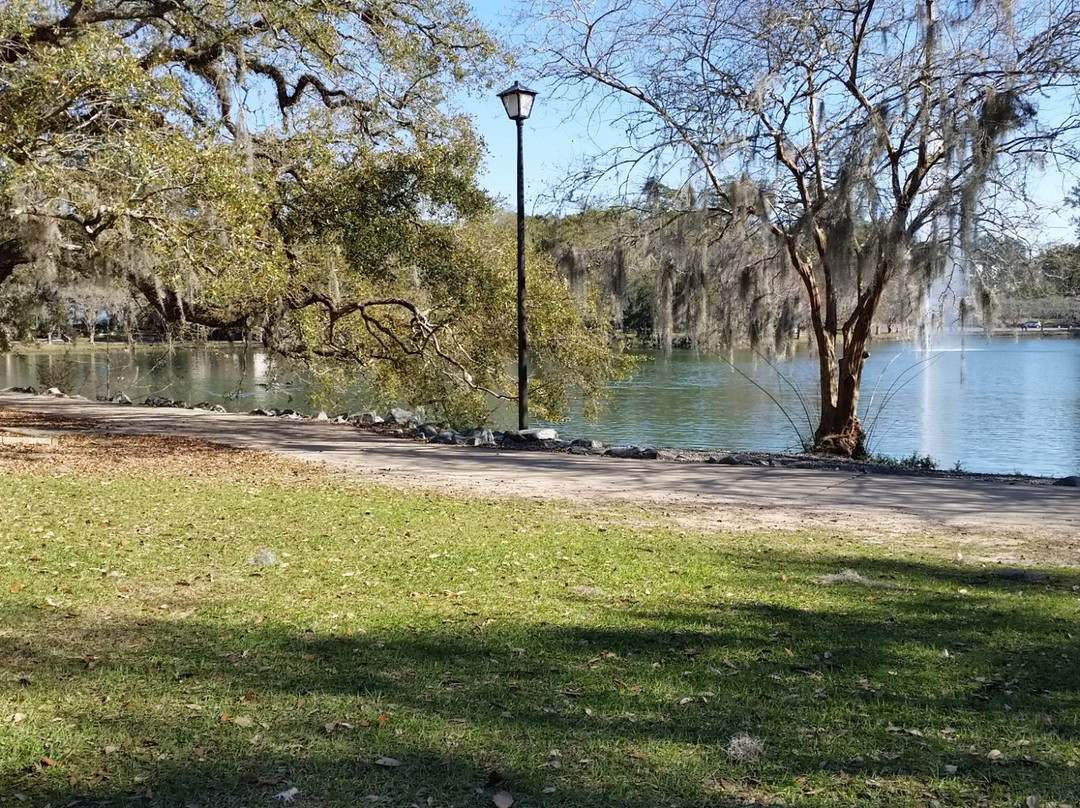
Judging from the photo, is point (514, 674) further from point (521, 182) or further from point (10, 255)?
point (10, 255)

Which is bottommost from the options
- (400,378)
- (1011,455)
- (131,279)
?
(1011,455)

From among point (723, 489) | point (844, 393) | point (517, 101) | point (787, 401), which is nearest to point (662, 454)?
point (723, 489)

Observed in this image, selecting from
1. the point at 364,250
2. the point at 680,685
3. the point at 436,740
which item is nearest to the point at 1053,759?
the point at 680,685

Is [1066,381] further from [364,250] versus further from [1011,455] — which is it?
[364,250]

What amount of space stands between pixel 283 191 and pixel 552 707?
10.2 m

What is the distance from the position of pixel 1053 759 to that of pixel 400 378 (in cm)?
1385

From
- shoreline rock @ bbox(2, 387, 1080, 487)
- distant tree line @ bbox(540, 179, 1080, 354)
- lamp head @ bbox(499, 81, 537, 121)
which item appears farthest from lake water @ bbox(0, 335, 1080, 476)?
lamp head @ bbox(499, 81, 537, 121)

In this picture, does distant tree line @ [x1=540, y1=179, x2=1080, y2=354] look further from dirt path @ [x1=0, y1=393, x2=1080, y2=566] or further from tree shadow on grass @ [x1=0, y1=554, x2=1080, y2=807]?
tree shadow on grass @ [x1=0, y1=554, x2=1080, y2=807]

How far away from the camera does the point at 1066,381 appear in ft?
103

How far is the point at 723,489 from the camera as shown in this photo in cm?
934

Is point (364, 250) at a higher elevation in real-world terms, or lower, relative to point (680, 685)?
higher

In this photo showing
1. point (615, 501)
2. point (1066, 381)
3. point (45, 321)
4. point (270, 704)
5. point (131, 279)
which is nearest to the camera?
point (270, 704)

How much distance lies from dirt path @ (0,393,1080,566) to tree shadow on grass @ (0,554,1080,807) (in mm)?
2745

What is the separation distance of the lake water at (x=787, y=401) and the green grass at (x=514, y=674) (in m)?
9.25
